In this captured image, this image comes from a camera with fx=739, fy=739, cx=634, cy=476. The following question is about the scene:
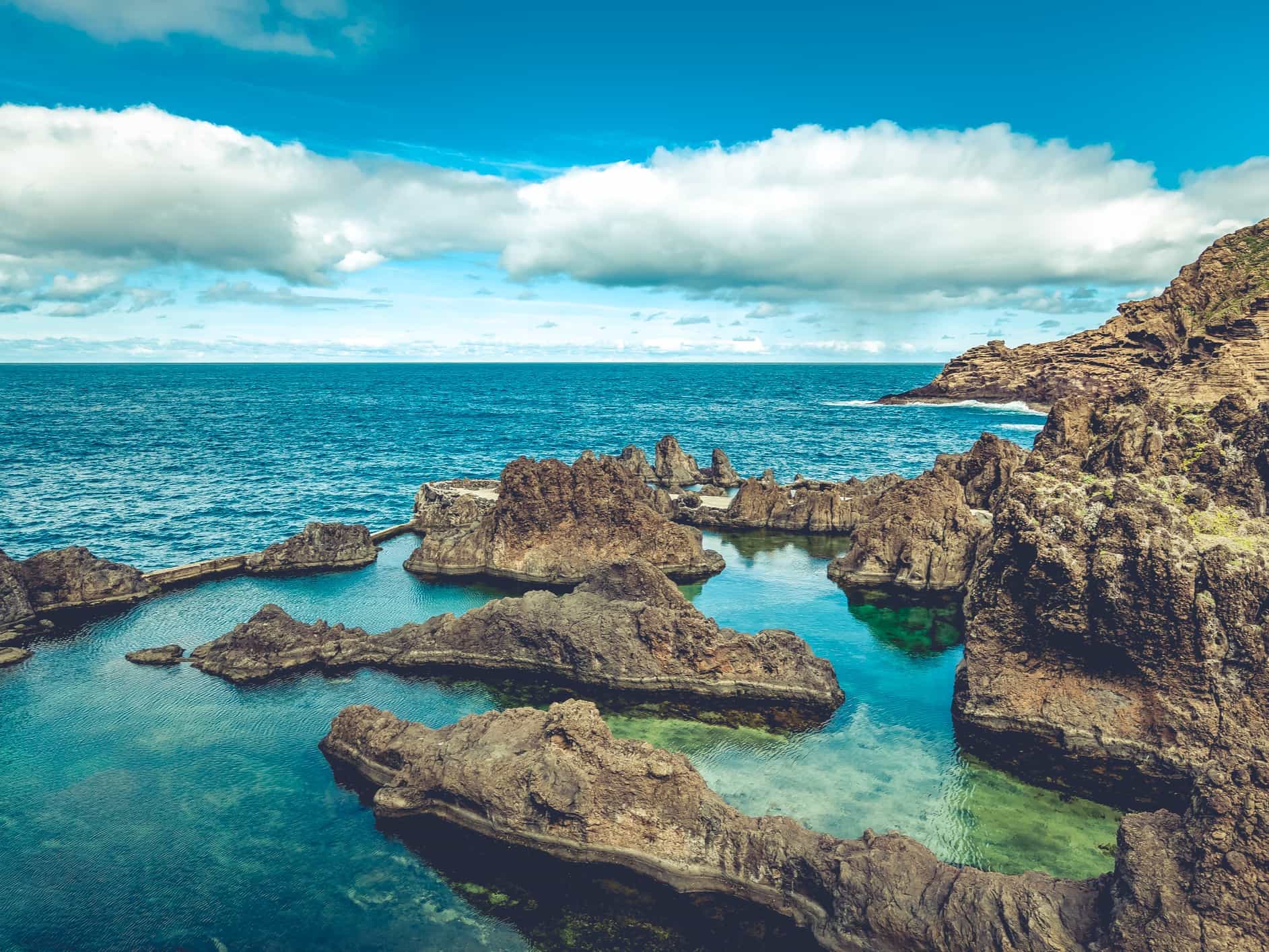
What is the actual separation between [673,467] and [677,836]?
51.1 metres

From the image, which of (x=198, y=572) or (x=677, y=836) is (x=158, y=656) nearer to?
(x=198, y=572)

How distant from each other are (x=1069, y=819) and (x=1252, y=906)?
8088 mm

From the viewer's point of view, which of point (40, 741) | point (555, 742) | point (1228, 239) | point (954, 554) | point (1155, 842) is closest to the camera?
point (1155, 842)

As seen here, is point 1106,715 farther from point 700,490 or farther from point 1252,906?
point 700,490

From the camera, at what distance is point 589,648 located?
2811 centimetres

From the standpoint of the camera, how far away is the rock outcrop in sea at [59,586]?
1316 inches

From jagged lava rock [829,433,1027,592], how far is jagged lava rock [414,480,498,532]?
21738 millimetres

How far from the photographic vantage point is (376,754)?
21422 mm

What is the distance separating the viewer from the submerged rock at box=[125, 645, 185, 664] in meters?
29.8

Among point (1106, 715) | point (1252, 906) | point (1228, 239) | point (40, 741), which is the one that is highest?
point (1228, 239)

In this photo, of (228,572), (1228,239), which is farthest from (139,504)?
(1228,239)

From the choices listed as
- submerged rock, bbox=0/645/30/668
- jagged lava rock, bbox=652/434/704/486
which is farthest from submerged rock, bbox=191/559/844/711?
jagged lava rock, bbox=652/434/704/486

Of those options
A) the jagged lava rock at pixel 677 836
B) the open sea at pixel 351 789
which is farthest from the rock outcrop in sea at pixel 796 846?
the open sea at pixel 351 789

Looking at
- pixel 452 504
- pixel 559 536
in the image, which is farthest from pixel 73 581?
pixel 559 536
